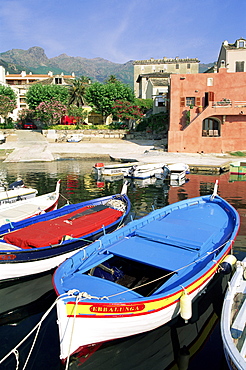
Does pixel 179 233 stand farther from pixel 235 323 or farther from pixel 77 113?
pixel 77 113

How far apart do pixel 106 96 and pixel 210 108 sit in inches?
1085

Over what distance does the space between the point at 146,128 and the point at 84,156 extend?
19117mm

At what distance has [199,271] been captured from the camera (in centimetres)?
887

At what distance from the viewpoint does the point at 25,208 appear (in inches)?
609

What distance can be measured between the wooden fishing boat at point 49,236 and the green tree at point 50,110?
4911 cm

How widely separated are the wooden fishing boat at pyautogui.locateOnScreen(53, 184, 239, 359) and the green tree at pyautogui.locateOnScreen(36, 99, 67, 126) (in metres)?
51.9

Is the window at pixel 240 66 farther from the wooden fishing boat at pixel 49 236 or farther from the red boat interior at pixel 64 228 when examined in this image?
the red boat interior at pixel 64 228

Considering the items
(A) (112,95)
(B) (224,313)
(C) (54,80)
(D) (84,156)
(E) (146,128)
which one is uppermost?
(C) (54,80)

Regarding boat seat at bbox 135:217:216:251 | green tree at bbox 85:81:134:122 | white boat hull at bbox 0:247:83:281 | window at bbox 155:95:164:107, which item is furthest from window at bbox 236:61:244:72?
white boat hull at bbox 0:247:83:281

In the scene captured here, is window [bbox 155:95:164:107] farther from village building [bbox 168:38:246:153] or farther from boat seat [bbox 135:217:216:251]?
boat seat [bbox 135:217:216:251]

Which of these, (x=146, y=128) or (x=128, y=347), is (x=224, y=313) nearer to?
(x=128, y=347)

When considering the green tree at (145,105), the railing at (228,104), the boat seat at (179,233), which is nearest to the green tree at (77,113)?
the green tree at (145,105)

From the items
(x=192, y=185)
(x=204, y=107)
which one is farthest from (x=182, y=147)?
(x=192, y=185)

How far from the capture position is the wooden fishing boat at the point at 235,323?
575 centimetres
